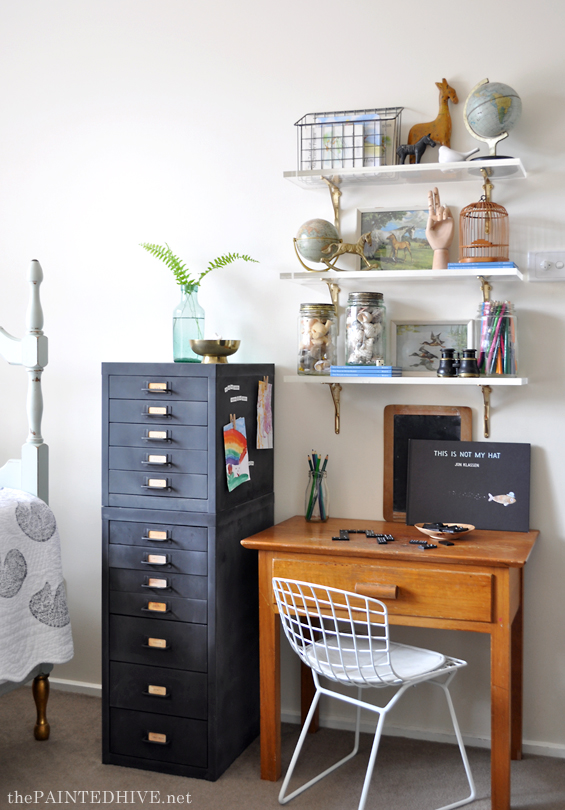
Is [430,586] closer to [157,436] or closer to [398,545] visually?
[398,545]

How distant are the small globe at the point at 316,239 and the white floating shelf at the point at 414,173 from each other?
150 mm

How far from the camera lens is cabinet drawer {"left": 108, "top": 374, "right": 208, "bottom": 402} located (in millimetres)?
2264

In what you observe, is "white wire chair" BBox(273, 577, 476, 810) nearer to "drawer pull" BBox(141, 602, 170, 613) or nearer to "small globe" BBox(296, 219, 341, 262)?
"drawer pull" BBox(141, 602, 170, 613)

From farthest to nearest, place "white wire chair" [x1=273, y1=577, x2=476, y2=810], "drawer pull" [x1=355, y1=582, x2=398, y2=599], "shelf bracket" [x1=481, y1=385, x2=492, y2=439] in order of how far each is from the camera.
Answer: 1. "shelf bracket" [x1=481, y1=385, x2=492, y2=439]
2. "drawer pull" [x1=355, y1=582, x2=398, y2=599]
3. "white wire chair" [x1=273, y1=577, x2=476, y2=810]

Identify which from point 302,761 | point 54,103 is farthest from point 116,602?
point 54,103

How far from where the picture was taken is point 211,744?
2.28 metres

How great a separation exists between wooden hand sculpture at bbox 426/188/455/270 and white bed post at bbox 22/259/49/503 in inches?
50.3

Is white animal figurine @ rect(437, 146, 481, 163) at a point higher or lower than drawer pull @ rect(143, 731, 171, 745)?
higher

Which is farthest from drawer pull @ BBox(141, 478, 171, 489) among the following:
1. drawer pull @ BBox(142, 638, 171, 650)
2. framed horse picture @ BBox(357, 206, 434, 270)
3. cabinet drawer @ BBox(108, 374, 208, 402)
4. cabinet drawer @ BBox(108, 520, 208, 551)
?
framed horse picture @ BBox(357, 206, 434, 270)

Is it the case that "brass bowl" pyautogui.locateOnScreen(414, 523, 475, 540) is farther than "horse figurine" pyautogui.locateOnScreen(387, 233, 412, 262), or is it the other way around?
"horse figurine" pyautogui.locateOnScreen(387, 233, 412, 262)

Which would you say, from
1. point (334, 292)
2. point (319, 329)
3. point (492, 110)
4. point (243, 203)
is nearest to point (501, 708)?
point (319, 329)

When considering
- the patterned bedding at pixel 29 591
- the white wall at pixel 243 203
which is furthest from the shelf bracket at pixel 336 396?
the patterned bedding at pixel 29 591

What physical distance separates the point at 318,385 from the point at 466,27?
123cm

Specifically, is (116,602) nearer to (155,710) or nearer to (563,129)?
(155,710)
